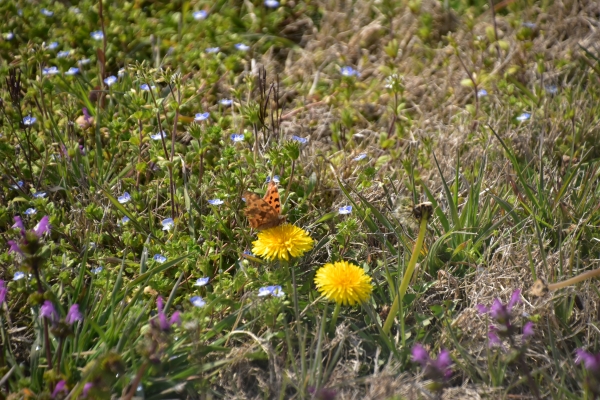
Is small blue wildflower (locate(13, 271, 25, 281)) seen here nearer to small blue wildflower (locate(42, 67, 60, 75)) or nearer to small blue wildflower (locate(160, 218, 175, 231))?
small blue wildflower (locate(160, 218, 175, 231))

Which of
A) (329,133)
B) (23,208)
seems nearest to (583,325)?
(329,133)

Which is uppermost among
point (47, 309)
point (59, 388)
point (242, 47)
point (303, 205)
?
point (47, 309)

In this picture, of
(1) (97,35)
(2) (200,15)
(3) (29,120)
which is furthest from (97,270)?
(2) (200,15)

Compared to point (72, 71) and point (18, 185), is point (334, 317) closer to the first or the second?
point (18, 185)

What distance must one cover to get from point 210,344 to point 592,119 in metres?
2.24

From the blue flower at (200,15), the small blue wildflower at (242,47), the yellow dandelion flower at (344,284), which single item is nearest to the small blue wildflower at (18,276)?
the yellow dandelion flower at (344,284)

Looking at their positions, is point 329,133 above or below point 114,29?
below

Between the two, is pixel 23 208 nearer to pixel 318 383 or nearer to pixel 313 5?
pixel 318 383

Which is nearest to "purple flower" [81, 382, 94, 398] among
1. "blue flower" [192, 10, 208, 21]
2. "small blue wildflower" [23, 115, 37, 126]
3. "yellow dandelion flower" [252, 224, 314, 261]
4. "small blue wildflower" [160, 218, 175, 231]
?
"yellow dandelion flower" [252, 224, 314, 261]

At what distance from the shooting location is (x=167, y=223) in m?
2.62

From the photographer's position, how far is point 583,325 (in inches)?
88.8

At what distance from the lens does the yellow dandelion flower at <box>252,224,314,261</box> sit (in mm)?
2252

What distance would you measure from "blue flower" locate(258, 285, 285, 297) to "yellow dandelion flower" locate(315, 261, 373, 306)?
133 mm

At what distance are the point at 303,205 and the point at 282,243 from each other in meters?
0.56
